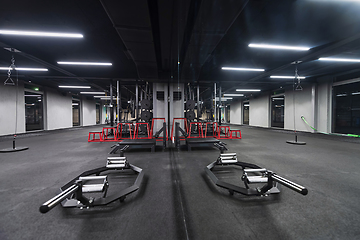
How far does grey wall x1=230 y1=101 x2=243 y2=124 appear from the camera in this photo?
1473cm

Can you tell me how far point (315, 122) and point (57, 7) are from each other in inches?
465

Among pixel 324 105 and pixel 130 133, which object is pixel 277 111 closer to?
pixel 324 105

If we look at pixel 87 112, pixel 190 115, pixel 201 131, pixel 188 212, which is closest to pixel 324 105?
pixel 201 131

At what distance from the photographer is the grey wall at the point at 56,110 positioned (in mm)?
9344

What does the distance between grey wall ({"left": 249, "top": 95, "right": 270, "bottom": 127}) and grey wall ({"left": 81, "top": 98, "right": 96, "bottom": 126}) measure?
53.5 feet

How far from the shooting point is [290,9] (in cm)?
277

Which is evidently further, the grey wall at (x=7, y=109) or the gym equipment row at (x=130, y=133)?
the grey wall at (x=7, y=109)

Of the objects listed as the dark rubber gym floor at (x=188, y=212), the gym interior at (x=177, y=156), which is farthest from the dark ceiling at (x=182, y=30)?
the dark rubber gym floor at (x=188, y=212)

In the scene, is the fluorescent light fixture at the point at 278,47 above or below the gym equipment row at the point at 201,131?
above

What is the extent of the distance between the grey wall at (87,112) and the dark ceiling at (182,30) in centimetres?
795

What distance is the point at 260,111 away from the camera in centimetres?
1172

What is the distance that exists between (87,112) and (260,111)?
54.7ft

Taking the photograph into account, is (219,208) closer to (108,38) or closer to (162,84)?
(108,38)

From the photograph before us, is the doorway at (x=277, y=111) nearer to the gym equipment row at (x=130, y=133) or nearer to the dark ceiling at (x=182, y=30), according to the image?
the dark ceiling at (x=182, y=30)
